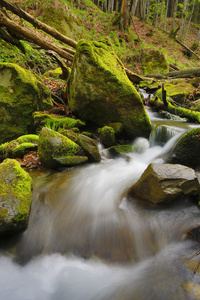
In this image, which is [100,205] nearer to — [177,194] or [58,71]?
[177,194]

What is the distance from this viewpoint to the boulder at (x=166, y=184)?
114 inches

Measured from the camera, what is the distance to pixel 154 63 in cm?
1595

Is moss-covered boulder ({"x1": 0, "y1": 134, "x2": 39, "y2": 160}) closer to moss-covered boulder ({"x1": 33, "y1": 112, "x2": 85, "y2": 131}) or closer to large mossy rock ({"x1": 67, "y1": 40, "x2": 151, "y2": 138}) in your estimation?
moss-covered boulder ({"x1": 33, "y1": 112, "x2": 85, "y2": 131})

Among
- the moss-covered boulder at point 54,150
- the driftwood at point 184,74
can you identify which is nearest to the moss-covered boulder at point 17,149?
the moss-covered boulder at point 54,150

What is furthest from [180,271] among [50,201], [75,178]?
[75,178]

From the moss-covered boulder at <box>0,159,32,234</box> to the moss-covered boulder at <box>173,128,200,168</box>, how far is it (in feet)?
11.6

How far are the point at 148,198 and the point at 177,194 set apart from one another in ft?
1.59

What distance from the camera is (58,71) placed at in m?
8.45

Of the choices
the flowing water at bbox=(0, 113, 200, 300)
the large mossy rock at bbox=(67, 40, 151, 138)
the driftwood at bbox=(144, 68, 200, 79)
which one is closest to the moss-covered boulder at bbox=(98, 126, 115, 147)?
the large mossy rock at bbox=(67, 40, 151, 138)

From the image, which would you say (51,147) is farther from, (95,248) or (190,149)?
(190,149)

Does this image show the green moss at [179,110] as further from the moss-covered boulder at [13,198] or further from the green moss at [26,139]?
the moss-covered boulder at [13,198]

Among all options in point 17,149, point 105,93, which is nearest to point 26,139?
point 17,149

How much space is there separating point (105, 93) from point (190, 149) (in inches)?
116

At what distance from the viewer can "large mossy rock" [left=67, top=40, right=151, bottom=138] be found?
5.29 meters
